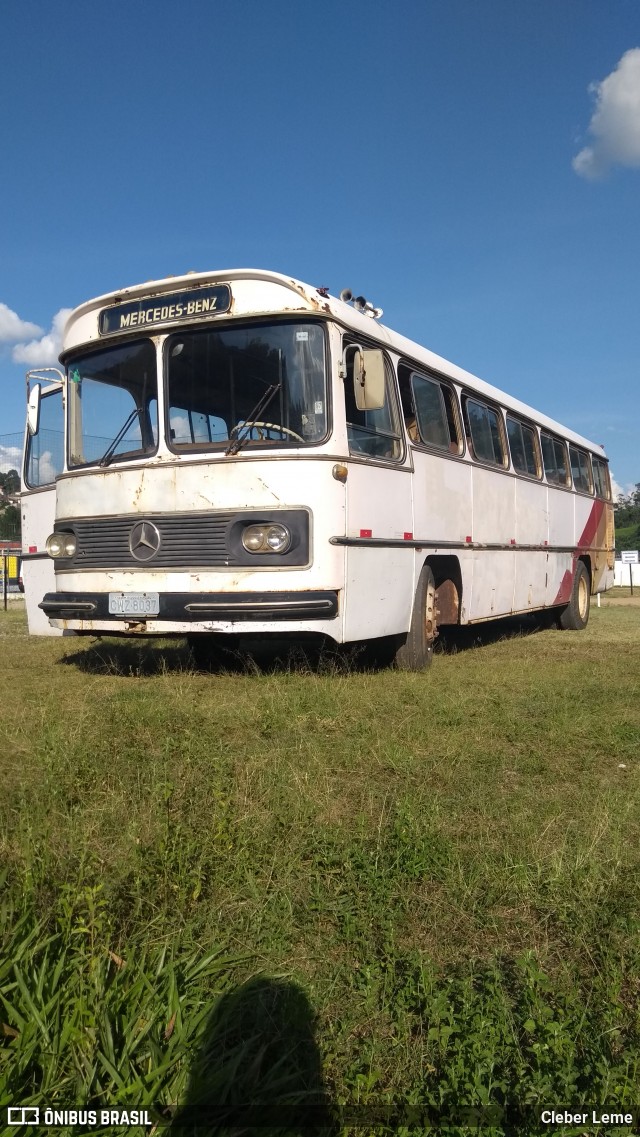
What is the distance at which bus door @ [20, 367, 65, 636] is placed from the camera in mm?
8609

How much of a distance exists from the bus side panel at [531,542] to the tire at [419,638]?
3333mm

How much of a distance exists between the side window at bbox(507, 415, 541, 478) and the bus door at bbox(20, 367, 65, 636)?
5.60 metres

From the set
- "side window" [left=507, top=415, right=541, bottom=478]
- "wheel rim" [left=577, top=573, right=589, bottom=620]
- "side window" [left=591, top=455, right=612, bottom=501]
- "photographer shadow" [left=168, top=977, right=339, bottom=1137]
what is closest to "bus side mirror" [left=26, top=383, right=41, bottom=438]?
"side window" [left=507, top=415, right=541, bottom=478]

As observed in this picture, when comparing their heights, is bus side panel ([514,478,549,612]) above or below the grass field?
above

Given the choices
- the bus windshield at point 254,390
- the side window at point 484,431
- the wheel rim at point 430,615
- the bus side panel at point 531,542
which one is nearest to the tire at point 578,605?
the bus side panel at point 531,542

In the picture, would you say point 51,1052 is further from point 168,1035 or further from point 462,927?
point 462,927

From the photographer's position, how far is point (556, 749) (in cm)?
509

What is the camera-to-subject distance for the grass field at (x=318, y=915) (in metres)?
2.29

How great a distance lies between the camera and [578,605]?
14.6m

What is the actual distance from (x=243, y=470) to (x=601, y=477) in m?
12.3

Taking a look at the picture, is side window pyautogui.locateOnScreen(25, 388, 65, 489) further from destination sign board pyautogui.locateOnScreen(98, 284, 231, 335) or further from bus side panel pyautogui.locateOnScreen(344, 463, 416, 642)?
A: bus side panel pyautogui.locateOnScreen(344, 463, 416, 642)

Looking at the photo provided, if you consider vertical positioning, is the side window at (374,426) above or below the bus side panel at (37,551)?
above

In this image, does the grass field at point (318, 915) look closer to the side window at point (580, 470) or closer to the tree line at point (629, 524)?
the side window at point (580, 470)

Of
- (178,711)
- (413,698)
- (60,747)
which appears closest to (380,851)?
(60,747)
